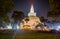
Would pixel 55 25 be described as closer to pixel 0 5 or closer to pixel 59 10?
pixel 59 10

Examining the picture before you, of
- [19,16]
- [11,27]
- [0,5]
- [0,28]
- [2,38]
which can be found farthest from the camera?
[19,16]

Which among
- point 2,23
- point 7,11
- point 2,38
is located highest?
point 7,11

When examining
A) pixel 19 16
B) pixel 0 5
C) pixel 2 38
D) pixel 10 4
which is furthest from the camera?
pixel 19 16

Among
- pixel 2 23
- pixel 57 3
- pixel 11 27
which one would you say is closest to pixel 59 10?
pixel 57 3

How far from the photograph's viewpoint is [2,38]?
12.9 m

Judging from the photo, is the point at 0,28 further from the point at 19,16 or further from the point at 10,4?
the point at 19,16

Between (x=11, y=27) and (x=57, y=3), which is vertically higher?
(x=57, y=3)

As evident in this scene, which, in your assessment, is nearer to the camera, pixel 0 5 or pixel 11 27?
pixel 0 5

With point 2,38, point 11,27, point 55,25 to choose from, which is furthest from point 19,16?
point 2,38

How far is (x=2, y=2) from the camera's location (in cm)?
1702

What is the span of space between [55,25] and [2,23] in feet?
30.1

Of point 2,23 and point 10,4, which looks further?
point 2,23

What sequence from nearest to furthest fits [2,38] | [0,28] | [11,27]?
1. [2,38]
2. [0,28]
3. [11,27]

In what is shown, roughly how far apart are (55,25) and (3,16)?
33.8 ft
